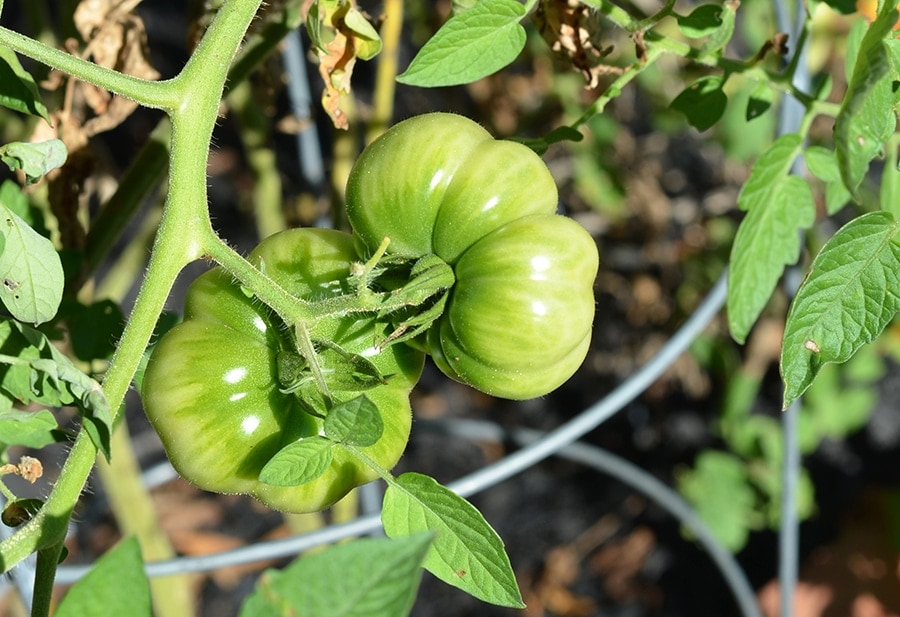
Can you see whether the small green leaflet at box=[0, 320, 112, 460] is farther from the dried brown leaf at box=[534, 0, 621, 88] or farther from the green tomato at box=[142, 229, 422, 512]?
the dried brown leaf at box=[534, 0, 621, 88]

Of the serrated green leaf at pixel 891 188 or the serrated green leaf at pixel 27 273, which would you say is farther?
the serrated green leaf at pixel 891 188

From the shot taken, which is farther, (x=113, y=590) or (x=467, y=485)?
(x=467, y=485)

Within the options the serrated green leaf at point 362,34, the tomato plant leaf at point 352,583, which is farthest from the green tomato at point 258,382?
the tomato plant leaf at point 352,583

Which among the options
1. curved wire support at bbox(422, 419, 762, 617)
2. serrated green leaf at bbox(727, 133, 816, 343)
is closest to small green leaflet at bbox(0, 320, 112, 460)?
serrated green leaf at bbox(727, 133, 816, 343)

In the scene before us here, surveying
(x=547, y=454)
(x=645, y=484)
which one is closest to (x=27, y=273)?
(x=547, y=454)

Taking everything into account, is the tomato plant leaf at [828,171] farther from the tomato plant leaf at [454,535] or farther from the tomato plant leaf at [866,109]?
the tomato plant leaf at [454,535]

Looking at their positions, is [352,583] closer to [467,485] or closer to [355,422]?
[355,422]
